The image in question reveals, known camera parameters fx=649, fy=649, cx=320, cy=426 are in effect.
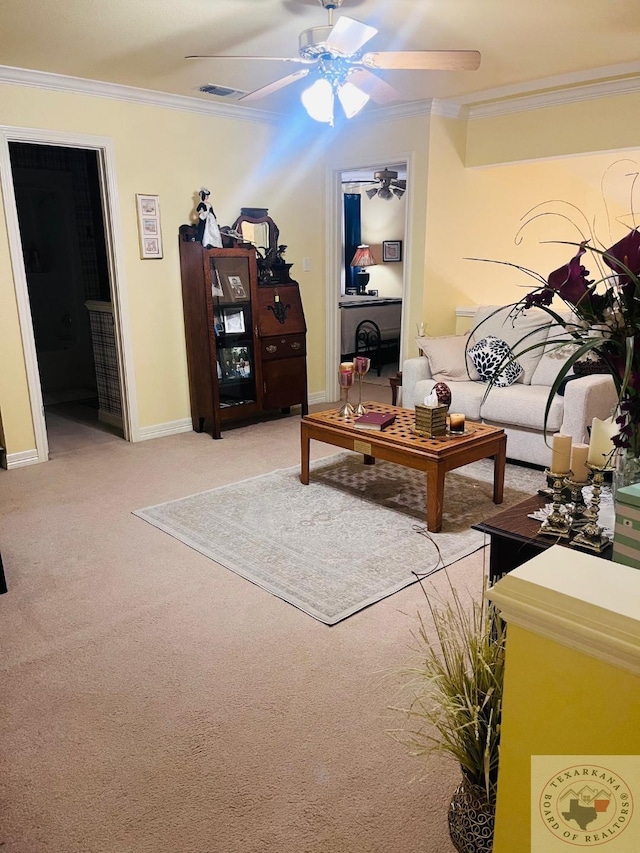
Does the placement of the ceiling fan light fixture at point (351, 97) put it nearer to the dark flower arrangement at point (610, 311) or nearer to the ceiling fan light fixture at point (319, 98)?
the ceiling fan light fixture at point (319, 98)

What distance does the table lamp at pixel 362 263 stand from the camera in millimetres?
8703

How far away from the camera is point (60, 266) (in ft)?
21.3

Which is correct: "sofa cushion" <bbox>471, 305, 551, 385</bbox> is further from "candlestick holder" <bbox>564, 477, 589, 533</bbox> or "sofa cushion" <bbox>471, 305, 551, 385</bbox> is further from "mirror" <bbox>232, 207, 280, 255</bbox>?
"candlestick holder" <bbox>564, 477, 589, 533</bbox>

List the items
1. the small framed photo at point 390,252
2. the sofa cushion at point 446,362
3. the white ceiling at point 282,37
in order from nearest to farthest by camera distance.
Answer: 1. the white ceiling at point 282,37
2. the sofa cushion at point 446,362
3. the small framed photo at point 390,252

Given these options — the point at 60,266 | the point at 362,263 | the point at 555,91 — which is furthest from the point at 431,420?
the point at 362,263

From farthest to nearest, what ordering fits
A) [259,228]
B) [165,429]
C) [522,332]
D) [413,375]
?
[259,228] → [165,429] → [413,375] → [522,332]

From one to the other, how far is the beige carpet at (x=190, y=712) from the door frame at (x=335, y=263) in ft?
9.86

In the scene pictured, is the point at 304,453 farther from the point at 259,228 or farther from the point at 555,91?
the point at 555,91

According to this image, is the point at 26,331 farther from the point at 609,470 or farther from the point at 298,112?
the point at 609,470

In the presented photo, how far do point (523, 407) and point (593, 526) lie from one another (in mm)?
→ 2514

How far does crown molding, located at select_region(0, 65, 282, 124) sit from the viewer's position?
398 cm

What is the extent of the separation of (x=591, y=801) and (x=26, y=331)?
14.2 feet

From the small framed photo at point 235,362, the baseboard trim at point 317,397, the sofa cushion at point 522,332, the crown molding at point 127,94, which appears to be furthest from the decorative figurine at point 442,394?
the crown molding at point 127,94

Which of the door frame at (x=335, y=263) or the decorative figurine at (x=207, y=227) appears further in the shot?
the door frame at (x=335, y=263)
